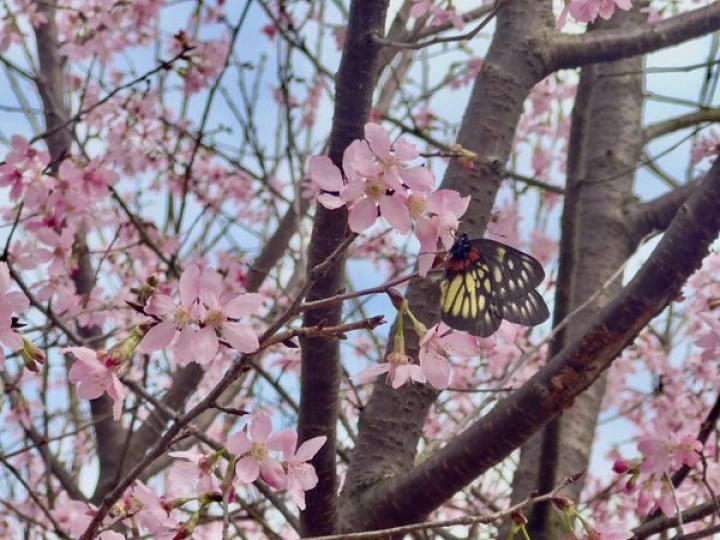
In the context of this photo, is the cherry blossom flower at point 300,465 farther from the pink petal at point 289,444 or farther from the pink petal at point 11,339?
the pink petal at point 11,339

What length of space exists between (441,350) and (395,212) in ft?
0.89

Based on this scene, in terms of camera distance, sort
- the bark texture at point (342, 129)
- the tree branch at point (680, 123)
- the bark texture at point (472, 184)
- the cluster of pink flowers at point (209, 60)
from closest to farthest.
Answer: the bark texture at point (342, 129) → the bark texture at point (472, 184) → the tree branch at point (680, 123) → the cluster of pink flowers at point (209, 60)

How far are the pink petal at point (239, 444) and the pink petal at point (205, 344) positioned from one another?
116mm

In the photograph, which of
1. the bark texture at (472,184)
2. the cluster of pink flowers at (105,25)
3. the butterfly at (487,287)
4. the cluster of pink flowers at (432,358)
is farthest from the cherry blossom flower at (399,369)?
the cluster of pink flowers at (105,25)

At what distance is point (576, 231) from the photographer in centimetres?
183

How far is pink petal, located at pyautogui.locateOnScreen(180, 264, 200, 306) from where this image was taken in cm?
Answer: 113

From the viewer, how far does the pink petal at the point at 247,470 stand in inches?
45.5

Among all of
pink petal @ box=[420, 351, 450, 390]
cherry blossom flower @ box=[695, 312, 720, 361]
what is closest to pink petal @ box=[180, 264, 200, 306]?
pink petal @ box=[420, 351, 450, 390]

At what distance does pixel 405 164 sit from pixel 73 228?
→ 1648mm

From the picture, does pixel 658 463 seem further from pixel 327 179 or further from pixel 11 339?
pixel 11 339

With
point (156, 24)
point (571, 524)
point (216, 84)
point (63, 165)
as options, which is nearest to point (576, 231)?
point (571, 524)

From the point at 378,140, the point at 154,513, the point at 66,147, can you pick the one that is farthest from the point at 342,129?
the point at 66,147

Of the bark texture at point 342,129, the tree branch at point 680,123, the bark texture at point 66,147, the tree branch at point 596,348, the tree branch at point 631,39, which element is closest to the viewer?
the bark texture at point 342,129

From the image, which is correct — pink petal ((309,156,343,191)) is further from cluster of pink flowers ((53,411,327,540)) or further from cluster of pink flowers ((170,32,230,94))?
cluster of pink flowers ((170,32,230,94))
